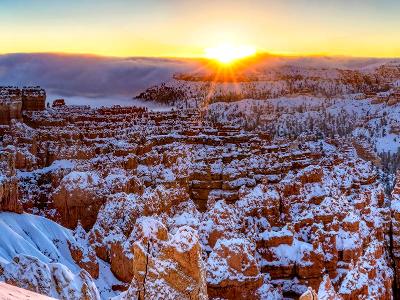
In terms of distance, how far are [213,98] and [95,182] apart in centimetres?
6965

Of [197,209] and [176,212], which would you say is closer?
[176,212]

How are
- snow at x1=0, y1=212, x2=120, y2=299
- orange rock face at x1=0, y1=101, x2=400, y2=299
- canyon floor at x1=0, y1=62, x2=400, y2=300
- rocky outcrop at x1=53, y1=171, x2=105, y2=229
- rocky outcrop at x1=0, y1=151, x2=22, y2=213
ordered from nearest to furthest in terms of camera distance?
canyon floor at x1=0, y1=62, x2=400, y2=300
orange rock face at x1=0, y1=101, x2=400, y2=299
snow at x1=0, y1=212, x2=120, y2=299
rocky outcrop at x1=0, y1=151, x2=22, y2=213
rocky outcrop at x1=53, y1=171, x2=105, y2=229

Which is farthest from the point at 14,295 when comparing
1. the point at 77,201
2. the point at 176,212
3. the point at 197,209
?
the point at 197,209

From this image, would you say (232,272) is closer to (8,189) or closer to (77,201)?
(8,189)

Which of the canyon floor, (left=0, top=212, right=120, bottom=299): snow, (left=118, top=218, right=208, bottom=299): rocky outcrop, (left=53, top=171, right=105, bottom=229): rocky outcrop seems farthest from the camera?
(left=53, top=171, right=105, bottom=229): rocky outcrop

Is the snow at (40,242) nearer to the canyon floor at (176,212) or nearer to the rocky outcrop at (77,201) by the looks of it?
the canyon floor at (176,212)

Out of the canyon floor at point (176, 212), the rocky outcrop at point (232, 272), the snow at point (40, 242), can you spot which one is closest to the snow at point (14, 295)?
the canyon floor at point (176, 212)

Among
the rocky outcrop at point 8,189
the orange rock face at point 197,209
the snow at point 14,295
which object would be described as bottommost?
the orange rock face at point 197,209

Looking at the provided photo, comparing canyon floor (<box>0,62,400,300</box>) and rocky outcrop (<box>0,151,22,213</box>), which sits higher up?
rocky outcrop (<box>0,151,22,213</box>)

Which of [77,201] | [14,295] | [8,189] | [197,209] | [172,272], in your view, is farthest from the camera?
[197,209]

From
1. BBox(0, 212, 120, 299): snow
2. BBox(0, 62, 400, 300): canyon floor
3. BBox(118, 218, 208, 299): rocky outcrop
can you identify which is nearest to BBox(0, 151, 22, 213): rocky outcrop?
BBox(0, 62, 400, 300): canyon floor

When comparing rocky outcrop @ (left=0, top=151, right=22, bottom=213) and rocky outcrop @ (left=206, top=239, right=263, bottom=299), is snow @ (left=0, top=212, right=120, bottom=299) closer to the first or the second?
rocky outcrop @ (left=0, top=151, right=22, bottom=213)

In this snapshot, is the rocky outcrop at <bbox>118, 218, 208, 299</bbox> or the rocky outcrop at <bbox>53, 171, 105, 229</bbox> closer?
the rocky outcrop at <bbox>118, 218, 208, 299</bbox>

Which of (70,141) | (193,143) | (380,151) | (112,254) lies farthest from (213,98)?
(112,254)
